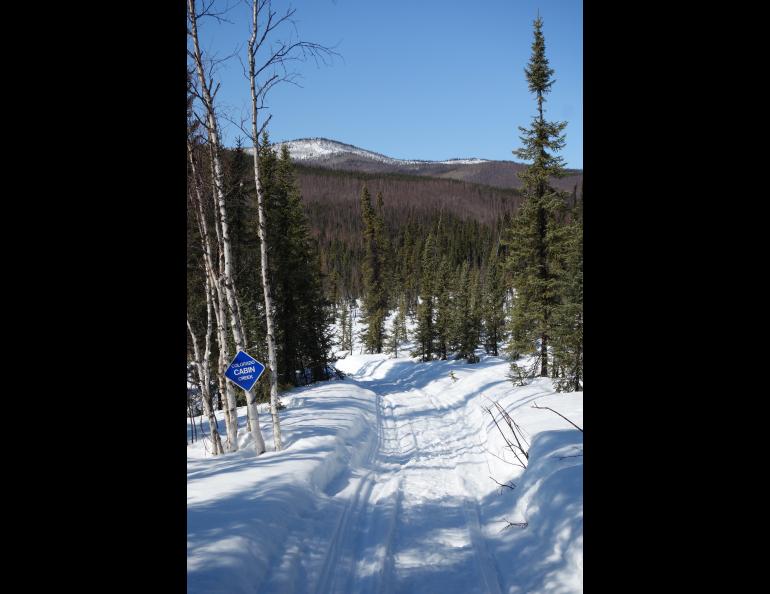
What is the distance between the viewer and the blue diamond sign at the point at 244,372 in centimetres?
727

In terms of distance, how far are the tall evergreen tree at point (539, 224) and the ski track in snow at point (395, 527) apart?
8300mm

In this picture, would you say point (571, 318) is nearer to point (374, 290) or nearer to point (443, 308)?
point (443, 308)

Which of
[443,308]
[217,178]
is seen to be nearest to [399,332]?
[443,308]

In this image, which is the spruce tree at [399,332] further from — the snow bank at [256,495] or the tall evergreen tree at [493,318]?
the snow bank at [256,495]

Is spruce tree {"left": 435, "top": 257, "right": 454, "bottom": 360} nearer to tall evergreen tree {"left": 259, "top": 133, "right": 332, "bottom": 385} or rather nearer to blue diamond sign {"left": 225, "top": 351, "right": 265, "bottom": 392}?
tall evergreen tree {"left": 259, "top": 133, "right": 332, "bottom": 385}

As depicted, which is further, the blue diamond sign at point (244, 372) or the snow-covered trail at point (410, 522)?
the blue diamond sign at point (244, 372)

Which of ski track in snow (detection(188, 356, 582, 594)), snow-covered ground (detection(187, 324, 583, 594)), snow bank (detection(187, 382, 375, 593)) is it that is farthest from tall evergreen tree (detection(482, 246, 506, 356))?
snow bank (detection(187, 382, 375, 593))

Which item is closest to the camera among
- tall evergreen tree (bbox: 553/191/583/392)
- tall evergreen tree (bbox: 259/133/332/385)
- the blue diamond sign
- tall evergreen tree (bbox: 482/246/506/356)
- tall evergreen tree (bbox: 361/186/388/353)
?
the blue diamond sign

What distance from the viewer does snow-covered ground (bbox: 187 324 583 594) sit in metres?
4.46

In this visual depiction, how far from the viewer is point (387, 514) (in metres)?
6.10

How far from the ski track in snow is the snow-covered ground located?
2 cm

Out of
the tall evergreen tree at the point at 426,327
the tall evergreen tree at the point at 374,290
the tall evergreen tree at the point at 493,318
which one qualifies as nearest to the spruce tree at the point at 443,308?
the tall evergreen tree at the point at 426,327
